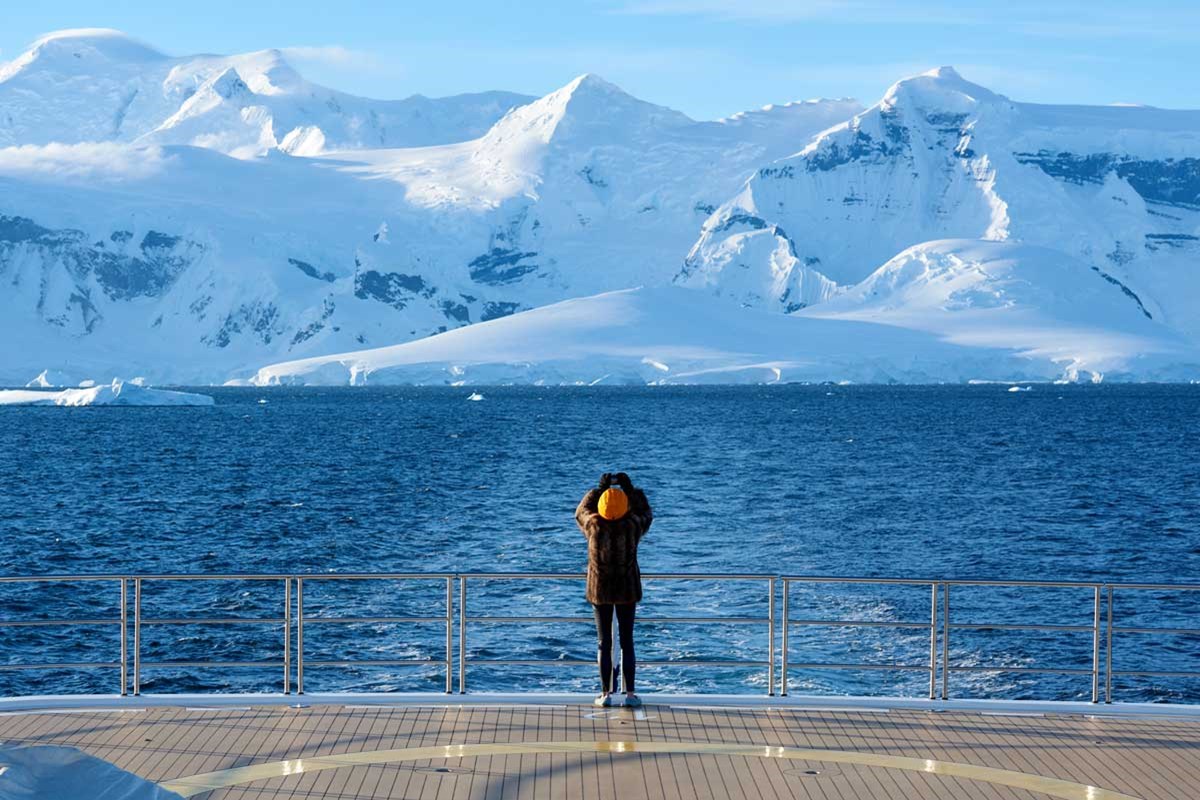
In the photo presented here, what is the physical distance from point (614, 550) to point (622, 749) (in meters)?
1.67

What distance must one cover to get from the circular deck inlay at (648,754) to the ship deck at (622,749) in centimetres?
2

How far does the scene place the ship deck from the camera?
989 cm

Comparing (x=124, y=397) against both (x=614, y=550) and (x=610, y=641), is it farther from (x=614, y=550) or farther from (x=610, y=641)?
(x=614, y=550)

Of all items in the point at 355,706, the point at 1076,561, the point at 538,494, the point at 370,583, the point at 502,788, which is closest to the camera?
the point at 502,788

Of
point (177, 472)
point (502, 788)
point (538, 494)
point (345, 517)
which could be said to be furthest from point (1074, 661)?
point (177, 472)

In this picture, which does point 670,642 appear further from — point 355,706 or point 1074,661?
point 355,706

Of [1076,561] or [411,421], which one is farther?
[411,421]

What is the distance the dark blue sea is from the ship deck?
104 cm

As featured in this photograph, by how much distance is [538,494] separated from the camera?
59.6m

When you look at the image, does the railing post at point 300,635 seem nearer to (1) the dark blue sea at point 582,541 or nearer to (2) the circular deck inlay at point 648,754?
(1) the dark blue sea at point 582,541

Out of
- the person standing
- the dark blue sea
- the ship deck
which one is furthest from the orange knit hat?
the dark blue sea

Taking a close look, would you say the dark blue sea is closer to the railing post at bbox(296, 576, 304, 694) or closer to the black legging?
the railing post at bbox(296, 576, 304, 694)

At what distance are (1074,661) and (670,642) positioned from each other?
6953 millimetres

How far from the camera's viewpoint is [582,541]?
4378 centimetres
